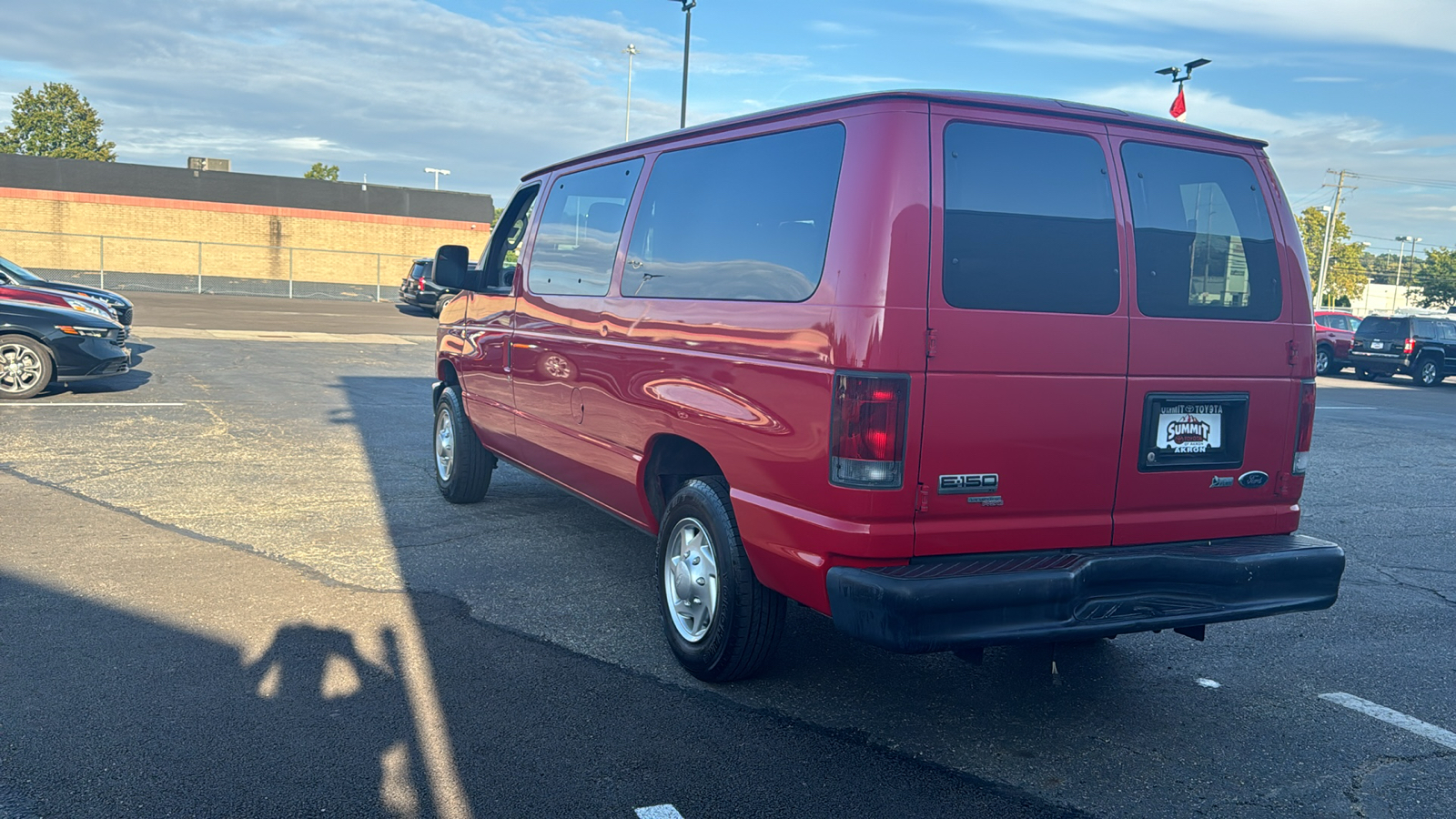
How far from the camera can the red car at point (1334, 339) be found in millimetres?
28609

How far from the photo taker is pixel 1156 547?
3785 mm

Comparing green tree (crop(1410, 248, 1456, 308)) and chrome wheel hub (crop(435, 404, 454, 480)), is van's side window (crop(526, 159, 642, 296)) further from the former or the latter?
green tree (crop(1410, 248, 1456, 308))

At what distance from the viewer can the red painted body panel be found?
11.1ft

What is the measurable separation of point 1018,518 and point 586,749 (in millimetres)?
1606

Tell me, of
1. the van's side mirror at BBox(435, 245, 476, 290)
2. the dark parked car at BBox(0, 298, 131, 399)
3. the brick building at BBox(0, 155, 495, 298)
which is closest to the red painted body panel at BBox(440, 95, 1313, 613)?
the van's side mirror at BBox(435, 245, 476, 290)

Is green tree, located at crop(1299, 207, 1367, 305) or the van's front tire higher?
green tree, located at crop(1299, 207, 1367, 305)

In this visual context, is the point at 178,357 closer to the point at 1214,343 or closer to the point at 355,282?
the point at 1214,343

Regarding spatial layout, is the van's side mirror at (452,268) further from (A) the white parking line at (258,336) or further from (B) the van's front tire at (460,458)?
(A) the white parking line at (258,336)

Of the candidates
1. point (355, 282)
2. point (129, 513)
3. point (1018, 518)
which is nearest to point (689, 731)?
point (1018, 518)

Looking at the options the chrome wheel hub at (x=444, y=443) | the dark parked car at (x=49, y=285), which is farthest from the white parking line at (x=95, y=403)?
the chrome wheel hub at (x=444, y=443)

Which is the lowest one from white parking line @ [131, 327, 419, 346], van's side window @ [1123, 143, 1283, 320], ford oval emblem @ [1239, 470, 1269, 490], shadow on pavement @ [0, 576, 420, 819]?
shadow on pavement @ [0, 576, 420, 819]

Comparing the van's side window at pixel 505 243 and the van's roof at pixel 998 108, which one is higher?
the van's roof at pixel 998 108

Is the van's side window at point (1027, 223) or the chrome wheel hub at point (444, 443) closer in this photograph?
the van's side window at point (1027, 223)

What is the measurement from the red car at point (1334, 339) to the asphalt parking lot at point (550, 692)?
24.3 meters
